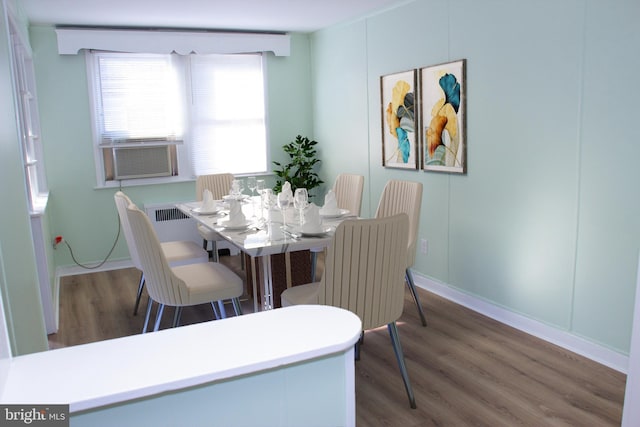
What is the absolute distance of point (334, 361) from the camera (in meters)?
1.14

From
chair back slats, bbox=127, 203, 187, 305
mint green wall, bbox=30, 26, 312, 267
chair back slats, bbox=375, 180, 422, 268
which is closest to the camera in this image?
chair back slats, bbox=127, 203, 187, 305

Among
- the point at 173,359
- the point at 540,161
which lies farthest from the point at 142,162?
the point at 173,359

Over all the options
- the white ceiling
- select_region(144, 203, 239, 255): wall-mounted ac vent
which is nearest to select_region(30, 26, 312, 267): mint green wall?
select_region(144, 203, 239, 255): wall-mounted ac vent

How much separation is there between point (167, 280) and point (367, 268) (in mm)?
1124

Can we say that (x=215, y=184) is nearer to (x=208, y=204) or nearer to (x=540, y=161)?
(x=208, y=204)

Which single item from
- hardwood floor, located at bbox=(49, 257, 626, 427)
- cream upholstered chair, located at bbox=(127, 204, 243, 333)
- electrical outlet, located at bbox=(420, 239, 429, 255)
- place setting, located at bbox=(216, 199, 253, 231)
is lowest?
hardwood floor, located at bbox=(49, 257, 626, 427)

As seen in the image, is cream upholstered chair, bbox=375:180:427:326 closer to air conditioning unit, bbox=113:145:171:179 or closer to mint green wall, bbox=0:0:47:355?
mint green wall, bbox=0:0:47:355

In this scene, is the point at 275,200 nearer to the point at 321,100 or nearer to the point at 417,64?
the point at 417,64

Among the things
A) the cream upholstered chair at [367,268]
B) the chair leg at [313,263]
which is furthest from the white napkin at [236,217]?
the cream upholstered chair at [367,268]

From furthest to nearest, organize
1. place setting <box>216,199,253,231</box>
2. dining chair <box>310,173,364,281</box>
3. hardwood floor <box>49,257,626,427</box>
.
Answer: dining chair <box>310,173,364,281</box>, place setting <box>216,199,253,231</box>, hardwood floor <box>49,257,626,427</box>

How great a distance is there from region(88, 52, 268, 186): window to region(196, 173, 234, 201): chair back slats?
0.83m

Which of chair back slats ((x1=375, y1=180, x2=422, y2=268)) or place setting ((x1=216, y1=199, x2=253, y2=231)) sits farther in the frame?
chair back slats ((x1=375, y1=180, x2=422, y2=268))

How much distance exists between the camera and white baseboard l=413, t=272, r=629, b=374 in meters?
2.93

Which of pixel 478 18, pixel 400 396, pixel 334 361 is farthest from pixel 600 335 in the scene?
pixel 334 361
